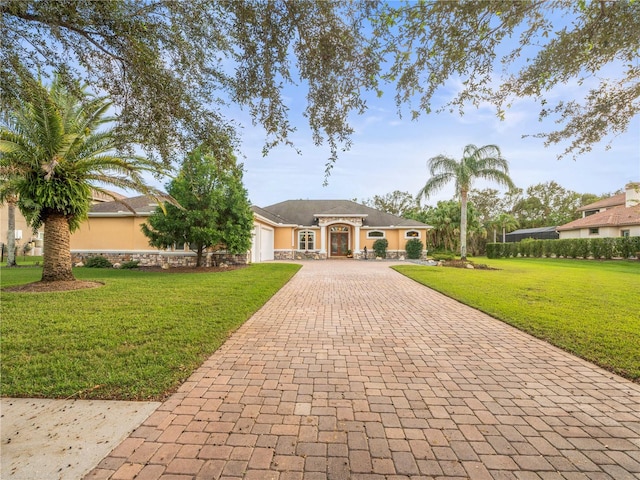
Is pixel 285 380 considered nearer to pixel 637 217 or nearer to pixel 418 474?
pixel 418 474

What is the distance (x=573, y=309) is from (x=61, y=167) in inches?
554

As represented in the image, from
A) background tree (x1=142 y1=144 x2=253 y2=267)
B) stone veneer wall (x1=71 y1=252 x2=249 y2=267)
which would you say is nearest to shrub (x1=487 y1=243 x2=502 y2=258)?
stone veneer wall (x1=71 y1=252 x2=249 y2=267)

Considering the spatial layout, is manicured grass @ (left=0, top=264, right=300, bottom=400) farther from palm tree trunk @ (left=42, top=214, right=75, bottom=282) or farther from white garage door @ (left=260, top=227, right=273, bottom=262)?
white garage door @ (left=260, top=227, right=273, bottom=262)

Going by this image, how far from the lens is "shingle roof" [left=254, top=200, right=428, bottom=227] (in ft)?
83.7

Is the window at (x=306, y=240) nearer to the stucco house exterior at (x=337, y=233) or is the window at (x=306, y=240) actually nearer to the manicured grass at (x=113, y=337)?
the stucco house exterior at (x=337, y=233)

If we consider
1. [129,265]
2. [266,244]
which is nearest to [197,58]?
[129,265]

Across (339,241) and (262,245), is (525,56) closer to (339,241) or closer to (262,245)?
(262,245)

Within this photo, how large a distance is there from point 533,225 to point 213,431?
58353mm

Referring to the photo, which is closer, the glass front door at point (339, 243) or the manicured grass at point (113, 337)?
the manicured grass at point (113, 337)

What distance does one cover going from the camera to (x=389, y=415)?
2.81m

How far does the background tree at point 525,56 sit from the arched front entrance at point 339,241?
70.8ft

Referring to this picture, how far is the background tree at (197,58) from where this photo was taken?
3.51 meters

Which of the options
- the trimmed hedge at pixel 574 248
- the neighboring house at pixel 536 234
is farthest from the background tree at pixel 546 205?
the trimmed hedge at pixel 574 248

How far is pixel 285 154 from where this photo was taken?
175 inches
